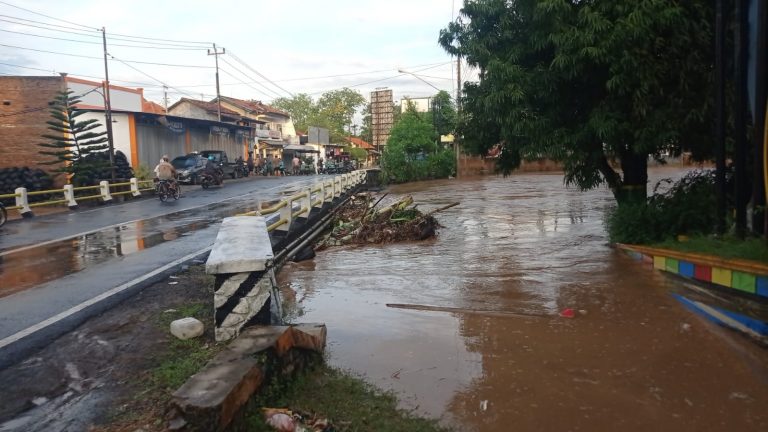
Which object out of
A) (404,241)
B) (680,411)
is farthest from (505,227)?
(680,411)

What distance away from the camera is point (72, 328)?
210 inches

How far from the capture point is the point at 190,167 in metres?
32.0

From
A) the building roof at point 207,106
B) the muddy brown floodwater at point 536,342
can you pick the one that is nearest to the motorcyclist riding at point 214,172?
the building roof at point 207,106

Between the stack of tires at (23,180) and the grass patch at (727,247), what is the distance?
23.6 m

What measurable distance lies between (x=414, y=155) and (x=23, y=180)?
862 inches

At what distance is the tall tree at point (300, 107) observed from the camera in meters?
92.9

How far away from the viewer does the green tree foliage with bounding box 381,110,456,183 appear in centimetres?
3578

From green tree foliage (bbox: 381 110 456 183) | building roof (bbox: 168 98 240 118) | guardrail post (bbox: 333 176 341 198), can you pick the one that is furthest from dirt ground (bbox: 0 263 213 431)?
building roof (bbox: 168 98 240 118)

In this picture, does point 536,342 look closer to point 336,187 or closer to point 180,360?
point 180,360

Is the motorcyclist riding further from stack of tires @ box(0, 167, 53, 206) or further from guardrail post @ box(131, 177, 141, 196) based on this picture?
stack of tires @ box(0, 167, 53, 206)

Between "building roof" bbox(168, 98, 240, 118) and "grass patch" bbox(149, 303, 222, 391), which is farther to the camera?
"building roof" bbox(168, 98, 240, 118)

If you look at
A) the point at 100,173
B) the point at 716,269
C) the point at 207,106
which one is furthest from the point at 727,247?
the point at 207,106

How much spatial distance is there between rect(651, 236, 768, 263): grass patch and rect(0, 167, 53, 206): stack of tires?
23625 millimetres

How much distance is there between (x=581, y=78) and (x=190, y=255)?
6.50 m
